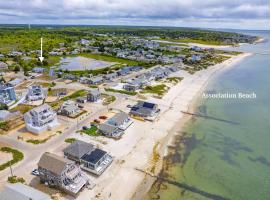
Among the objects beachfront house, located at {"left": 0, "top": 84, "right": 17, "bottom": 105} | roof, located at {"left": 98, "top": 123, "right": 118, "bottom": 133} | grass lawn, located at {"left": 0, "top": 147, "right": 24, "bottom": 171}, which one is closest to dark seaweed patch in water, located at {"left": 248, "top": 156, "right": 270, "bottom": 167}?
roof, located at {"left": 98, "top": 123, "right": 118, "bottom": 133}

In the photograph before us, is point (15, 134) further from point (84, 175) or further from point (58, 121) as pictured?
point (84, 175)

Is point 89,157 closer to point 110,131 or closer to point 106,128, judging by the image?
point 110,131

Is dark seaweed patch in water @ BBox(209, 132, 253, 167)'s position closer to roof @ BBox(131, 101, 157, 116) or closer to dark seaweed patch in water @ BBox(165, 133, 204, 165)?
dark seaweed patch in water @ BBox(165, 133, 204, 165)

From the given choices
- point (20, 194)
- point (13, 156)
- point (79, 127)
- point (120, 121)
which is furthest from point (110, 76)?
point (20, 194)

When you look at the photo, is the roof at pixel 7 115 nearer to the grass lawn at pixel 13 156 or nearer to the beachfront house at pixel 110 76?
the grass lawn at pixel 13 156

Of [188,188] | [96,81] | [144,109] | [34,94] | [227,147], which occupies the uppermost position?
[96,81]
